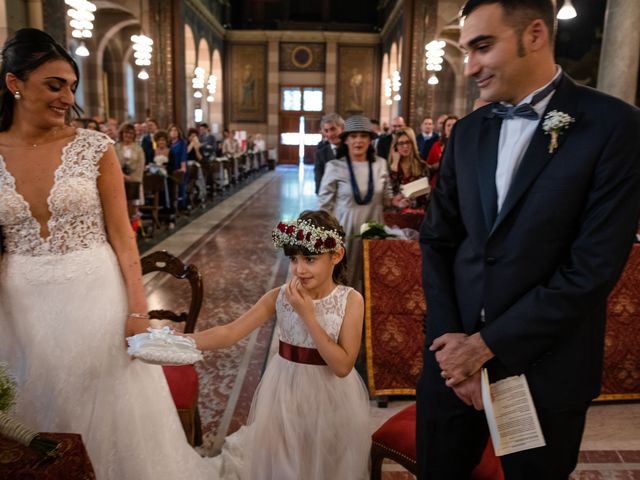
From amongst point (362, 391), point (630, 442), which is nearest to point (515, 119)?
point (362, 391)

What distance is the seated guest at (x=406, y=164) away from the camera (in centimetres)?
600

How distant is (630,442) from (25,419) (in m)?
2.85

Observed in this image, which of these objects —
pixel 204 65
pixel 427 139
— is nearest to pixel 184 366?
pixel 427 139

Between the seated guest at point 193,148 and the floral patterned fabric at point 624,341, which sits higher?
the seated guest at point 193,148

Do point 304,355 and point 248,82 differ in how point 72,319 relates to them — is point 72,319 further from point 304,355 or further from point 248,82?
point 248,82

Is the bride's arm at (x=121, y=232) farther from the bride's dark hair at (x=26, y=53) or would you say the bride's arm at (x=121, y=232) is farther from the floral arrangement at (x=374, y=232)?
the floral arrangement at (x=374, y=232)

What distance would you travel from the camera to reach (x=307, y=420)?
203 centimetres

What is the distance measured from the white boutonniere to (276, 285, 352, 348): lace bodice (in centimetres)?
100

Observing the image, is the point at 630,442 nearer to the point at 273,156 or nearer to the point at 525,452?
the point at 525,452

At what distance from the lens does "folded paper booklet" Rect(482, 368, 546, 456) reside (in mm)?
1376

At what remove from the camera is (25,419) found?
1.85 metres

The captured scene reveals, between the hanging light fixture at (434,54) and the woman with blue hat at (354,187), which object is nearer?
the woman with blue hat at (354,187)

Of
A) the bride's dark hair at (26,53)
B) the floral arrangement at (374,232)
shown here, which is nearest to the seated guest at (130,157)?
the floral arrangement at (374,232)

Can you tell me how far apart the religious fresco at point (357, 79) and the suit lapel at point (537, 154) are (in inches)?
922
